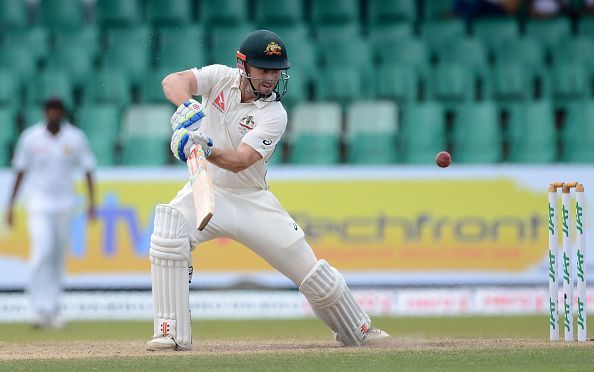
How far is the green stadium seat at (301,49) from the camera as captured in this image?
38.5 ft

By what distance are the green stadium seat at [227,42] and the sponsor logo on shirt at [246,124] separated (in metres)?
5.24

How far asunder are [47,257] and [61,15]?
152 inches

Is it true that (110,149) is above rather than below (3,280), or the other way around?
above

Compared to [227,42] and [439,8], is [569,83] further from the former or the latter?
[227,42]

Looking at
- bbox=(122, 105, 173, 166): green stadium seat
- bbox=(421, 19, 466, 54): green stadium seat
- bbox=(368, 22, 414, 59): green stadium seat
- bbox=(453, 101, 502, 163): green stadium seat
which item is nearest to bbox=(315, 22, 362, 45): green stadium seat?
bbox=(368, 22, 414, 59): green stadium seat

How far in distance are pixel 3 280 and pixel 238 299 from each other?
6.30 ft

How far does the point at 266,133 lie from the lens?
6.29 metres

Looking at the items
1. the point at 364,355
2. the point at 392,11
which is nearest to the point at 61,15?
the point at 392,11

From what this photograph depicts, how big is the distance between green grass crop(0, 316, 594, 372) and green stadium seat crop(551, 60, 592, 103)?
3.83 meters

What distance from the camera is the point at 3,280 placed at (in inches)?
402

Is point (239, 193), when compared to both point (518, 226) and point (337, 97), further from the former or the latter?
point (337, 97)

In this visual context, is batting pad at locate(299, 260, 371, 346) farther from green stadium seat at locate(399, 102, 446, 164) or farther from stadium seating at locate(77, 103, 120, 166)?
stadium seating at locate(77, 103, 120, 166)

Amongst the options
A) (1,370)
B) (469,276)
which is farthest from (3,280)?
(1,370)

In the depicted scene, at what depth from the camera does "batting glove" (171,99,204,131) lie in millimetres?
5926
